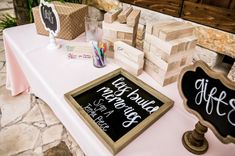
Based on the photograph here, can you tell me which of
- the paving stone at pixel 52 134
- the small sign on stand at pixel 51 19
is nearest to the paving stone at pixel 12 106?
the paving stone at pixel 52 134

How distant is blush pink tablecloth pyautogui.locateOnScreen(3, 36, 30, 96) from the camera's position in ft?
4.61

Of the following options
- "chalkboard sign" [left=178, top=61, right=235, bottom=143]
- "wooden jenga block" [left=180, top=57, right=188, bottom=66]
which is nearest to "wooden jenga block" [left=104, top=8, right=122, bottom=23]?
"wooden jenga block" [left=180, top=57, right=188, bottom=66]

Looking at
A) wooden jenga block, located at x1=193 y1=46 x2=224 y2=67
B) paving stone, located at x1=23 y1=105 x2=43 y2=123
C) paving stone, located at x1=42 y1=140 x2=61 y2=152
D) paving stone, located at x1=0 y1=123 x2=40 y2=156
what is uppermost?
wooden jenga block, located at x1=193 y1=46 x2=224 y2=67

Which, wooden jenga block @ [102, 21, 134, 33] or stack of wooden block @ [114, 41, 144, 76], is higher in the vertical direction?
wooden jenga block @ [102, 21, 134, 33]

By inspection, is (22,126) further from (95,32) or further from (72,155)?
(95,32)

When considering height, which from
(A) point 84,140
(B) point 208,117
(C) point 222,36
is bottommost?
(A) point 84,140

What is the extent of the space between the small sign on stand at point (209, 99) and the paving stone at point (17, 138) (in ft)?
4.23

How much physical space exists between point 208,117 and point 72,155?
1.13m

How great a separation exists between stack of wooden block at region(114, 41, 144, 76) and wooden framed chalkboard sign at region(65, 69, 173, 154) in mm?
61

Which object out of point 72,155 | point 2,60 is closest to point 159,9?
point 72,155

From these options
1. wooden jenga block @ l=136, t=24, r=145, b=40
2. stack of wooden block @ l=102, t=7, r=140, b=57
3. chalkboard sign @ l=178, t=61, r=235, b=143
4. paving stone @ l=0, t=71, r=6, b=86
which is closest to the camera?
chalkboard sign @ l=178, t=61, r=235, b=143

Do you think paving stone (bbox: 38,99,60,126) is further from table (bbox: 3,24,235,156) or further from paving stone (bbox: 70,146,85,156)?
table (bbox: 3,24,235,156)

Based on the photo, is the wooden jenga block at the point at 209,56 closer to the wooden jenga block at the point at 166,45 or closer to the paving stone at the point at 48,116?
the wooden jenga block at the point at 166,45

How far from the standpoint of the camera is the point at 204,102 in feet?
1.80
